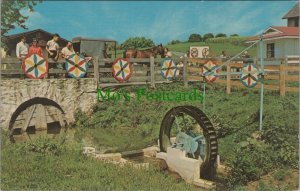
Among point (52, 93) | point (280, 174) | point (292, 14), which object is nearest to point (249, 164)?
point (280, 174)

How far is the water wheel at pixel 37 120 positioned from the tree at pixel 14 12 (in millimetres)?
4260

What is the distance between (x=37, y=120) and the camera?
14.7m

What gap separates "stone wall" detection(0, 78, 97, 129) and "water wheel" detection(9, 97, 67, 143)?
18cm

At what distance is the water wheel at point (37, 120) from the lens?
564 inches

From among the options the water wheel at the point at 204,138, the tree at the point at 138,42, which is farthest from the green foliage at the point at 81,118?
the water wheel at the point at 204,138

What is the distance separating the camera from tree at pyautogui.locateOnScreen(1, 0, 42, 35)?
936 centimetres

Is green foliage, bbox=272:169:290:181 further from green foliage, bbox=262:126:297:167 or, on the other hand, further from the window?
the window

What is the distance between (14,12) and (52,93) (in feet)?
18.3

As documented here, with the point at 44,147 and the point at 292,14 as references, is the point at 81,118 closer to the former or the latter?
the point at 44,147

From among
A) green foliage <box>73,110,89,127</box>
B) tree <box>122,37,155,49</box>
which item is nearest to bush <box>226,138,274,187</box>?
tree <box>122,37,155,49</box>

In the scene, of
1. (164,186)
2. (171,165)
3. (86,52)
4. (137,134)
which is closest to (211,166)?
(171,165)

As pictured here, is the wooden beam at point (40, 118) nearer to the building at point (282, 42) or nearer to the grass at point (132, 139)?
the grass at point (132, 139)

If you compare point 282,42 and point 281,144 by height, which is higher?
point 282,42

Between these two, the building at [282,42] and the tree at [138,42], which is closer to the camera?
the tree at [138,42]
